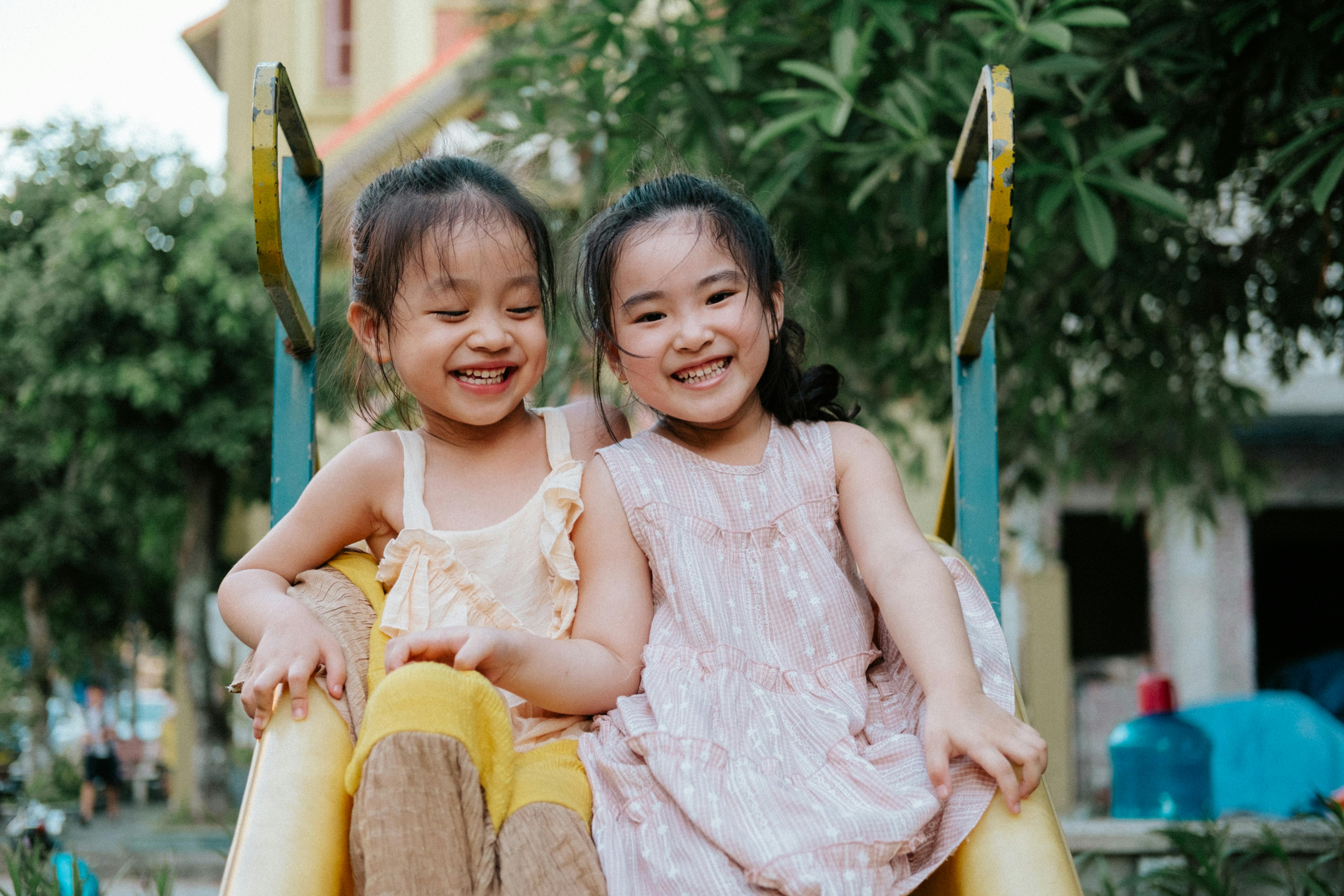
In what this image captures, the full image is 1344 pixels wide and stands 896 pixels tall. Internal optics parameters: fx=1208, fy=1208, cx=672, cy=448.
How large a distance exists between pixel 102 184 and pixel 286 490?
7262 millimetres

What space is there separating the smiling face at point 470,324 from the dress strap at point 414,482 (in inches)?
2.9

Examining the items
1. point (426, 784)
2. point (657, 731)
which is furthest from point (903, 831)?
point (426, 784)

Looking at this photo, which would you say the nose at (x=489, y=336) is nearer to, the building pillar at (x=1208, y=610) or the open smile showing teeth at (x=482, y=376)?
the open smile showing teeth at (x=482, y=376)

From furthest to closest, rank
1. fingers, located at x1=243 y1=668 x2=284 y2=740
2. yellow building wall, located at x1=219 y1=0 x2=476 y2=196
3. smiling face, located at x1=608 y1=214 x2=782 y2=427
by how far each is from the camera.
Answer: yellow building wall, located at x1=219 y1=0 x2=476 y2=196, smiling face, located at x1=608 y1=214 x2=782 y2=427, fingers, located at x1=243 y1=668 x2=284 y2=740

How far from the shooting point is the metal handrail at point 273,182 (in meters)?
1.48

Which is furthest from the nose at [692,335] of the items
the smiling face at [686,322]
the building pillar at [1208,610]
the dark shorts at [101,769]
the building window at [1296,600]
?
the dark shorts at [101,769]

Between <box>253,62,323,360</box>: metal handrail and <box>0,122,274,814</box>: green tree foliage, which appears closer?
<box>253,62,323,360</box>: metal handrail

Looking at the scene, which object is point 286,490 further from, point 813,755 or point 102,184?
point 102,184

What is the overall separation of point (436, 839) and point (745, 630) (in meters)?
0.52

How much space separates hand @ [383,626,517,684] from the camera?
49.4 inches

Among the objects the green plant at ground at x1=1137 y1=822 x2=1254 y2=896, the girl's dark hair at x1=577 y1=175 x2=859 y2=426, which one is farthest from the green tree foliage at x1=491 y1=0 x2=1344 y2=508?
the green plant at ground at x1=1137 y1=822 x2=1254 y2=896

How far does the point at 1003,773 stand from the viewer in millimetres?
1233

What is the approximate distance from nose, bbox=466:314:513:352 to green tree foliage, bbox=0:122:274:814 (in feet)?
19.8

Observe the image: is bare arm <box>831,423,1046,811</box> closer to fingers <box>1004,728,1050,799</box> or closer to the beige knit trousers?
fingers <box>1004,728,1050,799</box>
